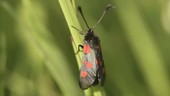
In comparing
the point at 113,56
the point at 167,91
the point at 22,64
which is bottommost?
the point at 167,91

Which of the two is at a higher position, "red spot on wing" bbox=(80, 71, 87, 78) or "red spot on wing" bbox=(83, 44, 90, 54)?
"red spot on wing" bbox=(83, 44, 90, 54)

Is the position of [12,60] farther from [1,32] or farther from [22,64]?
[1,32]

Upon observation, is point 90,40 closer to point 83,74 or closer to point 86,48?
point 86,48

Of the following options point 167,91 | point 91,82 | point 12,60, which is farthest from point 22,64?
point 167,91

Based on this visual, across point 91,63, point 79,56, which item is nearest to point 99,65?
point 91,63

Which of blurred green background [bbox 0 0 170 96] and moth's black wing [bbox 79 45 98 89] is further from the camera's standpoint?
blurred green background [bbox 0 0 170 96]

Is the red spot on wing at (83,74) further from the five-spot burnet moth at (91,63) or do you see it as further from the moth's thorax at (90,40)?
the moth's thorax at (90,40)

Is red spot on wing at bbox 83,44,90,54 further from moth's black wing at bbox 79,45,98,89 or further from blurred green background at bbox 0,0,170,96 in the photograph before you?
blurred green background at bbox 0,0,170,96

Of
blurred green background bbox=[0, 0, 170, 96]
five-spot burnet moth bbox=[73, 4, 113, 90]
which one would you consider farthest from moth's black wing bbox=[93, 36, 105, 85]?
blurred green background bbox=[0, 0, 170, 96]
